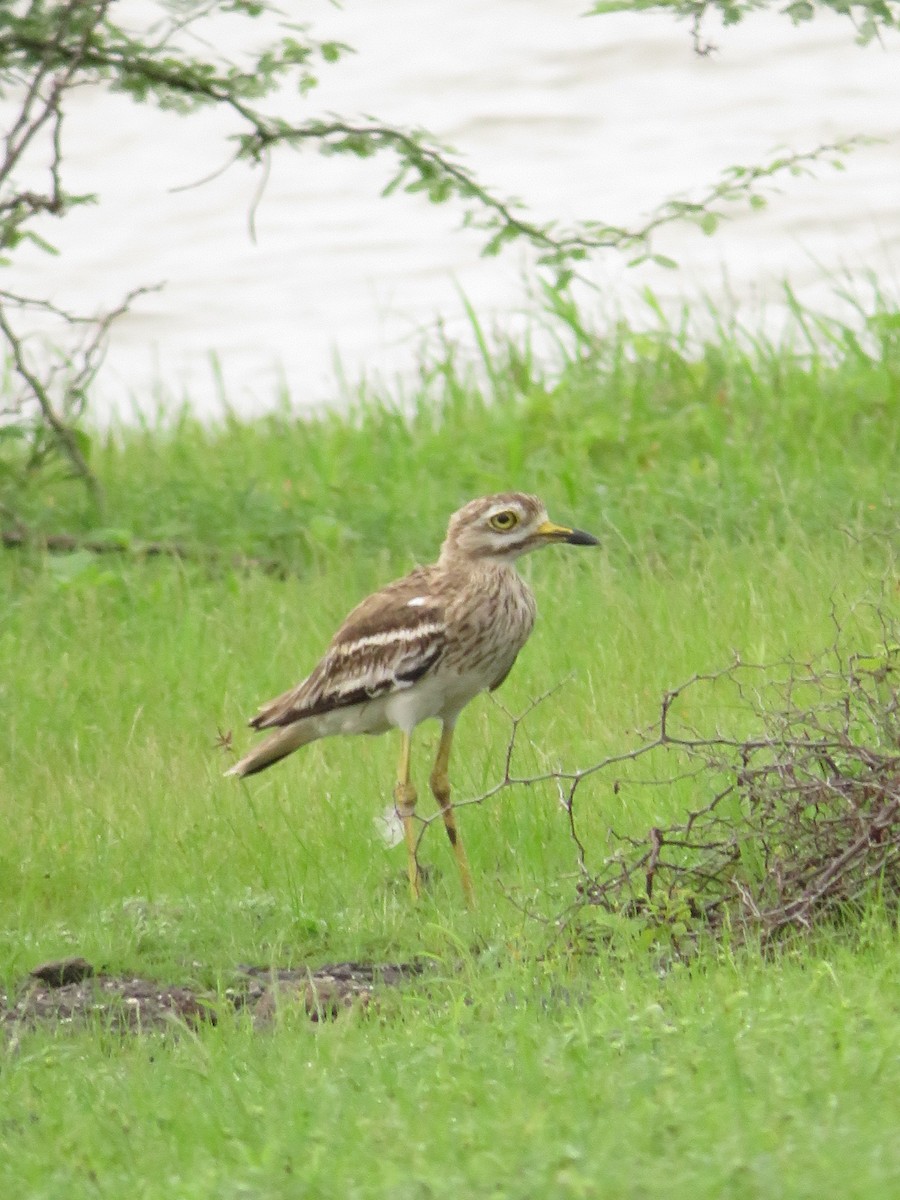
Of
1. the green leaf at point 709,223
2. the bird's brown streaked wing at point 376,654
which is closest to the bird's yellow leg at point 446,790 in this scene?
the bird's brown streaked wing at point 376,654

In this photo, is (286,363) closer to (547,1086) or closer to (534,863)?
(534,863)

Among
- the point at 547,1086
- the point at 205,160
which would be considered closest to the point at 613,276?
the point at 205,160

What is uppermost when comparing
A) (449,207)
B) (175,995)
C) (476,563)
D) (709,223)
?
(449,207)

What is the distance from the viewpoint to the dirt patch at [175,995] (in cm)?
588

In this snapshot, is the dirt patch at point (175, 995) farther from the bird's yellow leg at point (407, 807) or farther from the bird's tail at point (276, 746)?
the bird's tail at point (276, 746)

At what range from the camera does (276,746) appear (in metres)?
7.43

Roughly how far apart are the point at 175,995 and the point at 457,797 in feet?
5.10

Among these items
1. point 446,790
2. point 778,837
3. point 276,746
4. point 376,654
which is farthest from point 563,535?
point 778,837

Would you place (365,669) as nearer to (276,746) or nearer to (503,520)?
(276,746)

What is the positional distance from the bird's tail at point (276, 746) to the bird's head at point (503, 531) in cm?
80

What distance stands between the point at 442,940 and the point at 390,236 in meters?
12.8

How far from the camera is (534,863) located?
696 centimetres

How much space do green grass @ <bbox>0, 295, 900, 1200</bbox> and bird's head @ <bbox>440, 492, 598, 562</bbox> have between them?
57 cm

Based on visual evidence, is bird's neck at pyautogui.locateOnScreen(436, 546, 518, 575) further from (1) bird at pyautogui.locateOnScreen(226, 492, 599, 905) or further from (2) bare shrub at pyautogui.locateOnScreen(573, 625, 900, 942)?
(2) bare shrub at pyautogui.locateOnScreen(573, 625, 900, 942)
